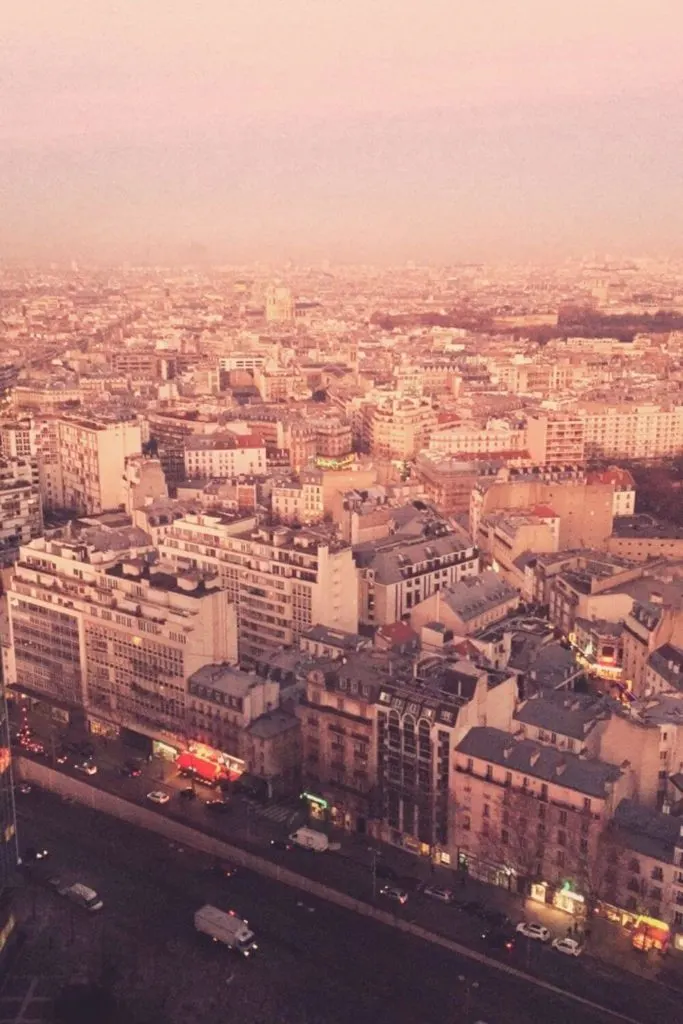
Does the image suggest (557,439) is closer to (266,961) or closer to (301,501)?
(301,501)

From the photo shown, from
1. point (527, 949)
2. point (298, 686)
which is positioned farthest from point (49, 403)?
point (527, 949)

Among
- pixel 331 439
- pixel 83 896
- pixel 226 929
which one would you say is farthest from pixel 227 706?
pixel 331 439

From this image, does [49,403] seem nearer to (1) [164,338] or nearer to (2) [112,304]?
(1) [164,338]

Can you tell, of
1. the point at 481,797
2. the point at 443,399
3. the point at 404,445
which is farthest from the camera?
the point at 443,399

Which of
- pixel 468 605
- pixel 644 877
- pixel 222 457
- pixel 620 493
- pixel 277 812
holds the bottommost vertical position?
pixel 277 812

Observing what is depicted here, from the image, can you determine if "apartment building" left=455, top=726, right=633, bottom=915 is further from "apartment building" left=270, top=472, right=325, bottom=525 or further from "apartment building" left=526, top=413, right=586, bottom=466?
"apartment building" left=526, top=413, right=586, bottom=466

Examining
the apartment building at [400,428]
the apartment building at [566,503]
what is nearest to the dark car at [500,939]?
the apartment building at [566,503]
